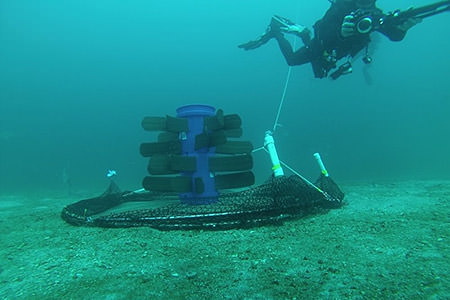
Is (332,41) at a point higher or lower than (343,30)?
higher

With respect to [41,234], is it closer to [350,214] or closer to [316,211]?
[316,211]

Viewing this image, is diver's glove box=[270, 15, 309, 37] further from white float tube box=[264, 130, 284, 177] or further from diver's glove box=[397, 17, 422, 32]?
white float tube box=[264, 130, 284, 177]

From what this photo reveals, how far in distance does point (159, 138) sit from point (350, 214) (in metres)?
4.12

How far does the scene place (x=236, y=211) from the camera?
305 cm

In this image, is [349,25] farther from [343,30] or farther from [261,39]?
[261,39]

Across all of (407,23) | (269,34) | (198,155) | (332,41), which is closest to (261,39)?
(269,34)

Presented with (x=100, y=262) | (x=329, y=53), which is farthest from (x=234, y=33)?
(x=100, y=262)

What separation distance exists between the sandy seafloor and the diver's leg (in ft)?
15.8

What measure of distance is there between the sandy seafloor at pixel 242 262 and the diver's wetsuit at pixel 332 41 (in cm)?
390

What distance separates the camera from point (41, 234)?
10.4 feet

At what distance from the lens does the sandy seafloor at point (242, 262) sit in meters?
1.65

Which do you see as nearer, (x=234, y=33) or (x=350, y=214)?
(x=350, y=214)

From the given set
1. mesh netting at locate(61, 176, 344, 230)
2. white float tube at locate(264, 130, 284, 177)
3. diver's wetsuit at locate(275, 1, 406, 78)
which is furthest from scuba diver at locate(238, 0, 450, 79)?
mesh netting at locate(61, 176, 344, 230)

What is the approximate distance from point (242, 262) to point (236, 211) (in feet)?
3.14
